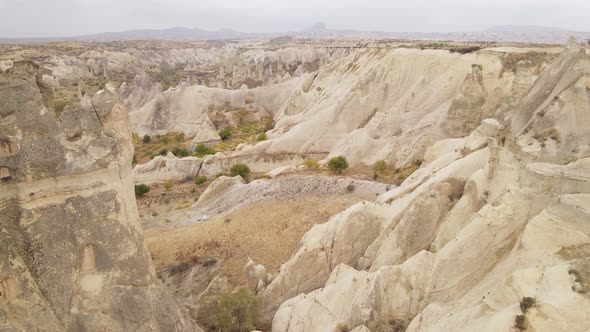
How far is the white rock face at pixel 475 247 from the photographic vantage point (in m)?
7.96

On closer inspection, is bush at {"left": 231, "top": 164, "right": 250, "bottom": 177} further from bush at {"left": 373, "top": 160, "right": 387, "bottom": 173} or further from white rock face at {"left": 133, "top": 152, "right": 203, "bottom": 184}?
bush at {"left": 373, "top": 160, "right": 387, "bottom": 173}

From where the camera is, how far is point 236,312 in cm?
1319

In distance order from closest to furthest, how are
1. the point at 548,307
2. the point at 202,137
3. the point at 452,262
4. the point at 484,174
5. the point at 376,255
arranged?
the point at 548,307
the point at 452,262
the point at 484,174
the point at 376,255
the point at 202,137

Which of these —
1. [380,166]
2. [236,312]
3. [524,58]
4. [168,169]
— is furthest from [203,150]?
[236,312]

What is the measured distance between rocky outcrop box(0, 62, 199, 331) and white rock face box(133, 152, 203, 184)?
74.9 ft

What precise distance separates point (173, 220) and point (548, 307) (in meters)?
19.3

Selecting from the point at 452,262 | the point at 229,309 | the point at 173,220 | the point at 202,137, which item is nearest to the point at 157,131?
the point at 202,137

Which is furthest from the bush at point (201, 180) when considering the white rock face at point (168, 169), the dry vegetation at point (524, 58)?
the dry vegetation at point (524, 58)

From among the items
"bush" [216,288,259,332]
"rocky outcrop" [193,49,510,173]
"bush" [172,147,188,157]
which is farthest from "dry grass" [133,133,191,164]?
"bush" [216,288,259,332]

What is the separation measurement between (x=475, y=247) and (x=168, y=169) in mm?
26678

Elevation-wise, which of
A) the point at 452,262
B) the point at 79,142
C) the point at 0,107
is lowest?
the point at 452,262

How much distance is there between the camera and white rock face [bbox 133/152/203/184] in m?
32.5

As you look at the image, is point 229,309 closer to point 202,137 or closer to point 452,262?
point 452,262

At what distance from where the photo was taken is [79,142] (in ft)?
31.7
